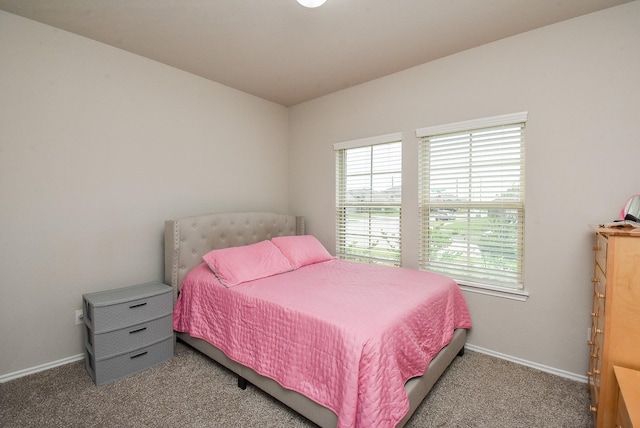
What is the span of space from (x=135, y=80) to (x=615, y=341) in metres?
3.83

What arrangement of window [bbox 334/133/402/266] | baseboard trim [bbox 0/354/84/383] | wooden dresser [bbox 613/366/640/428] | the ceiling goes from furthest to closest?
1. window [bbox 334/133/402/266]
2. baseboard trim [bbox 0/354/84/383]
3. the ceiling
4. wooden dresser [bbox 613/366/640/428]

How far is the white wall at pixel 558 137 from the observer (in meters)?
2.02

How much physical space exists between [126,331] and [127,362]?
232 millimetres

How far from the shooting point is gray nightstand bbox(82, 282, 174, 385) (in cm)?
211

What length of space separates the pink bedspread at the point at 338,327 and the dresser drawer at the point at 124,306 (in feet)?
0.70

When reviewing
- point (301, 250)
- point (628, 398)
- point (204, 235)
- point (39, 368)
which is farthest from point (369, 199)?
point (39, 368)

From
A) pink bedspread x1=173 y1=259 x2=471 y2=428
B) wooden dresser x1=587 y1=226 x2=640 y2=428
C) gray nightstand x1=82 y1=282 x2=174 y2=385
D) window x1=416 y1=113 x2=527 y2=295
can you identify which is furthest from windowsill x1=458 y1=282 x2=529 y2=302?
gray nightstand x1=82 y1=282 x2=174 y2=385

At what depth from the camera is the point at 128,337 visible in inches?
87.4

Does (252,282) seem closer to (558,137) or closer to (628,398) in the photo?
(628,398)

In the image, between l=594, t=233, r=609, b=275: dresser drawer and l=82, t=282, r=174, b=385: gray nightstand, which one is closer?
l=594, t=233, r=609, b=275: dresser drawer

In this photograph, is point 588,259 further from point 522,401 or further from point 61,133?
point 61,133

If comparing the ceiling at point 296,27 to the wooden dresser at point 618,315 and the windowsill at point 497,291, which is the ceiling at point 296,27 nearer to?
the wooden dresser at point 618,315

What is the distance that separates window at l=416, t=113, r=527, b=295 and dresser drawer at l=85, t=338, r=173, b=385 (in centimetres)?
241

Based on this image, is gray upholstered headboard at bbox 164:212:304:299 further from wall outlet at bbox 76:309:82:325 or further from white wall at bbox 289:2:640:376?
white wall at bbox 289:2:640:376
